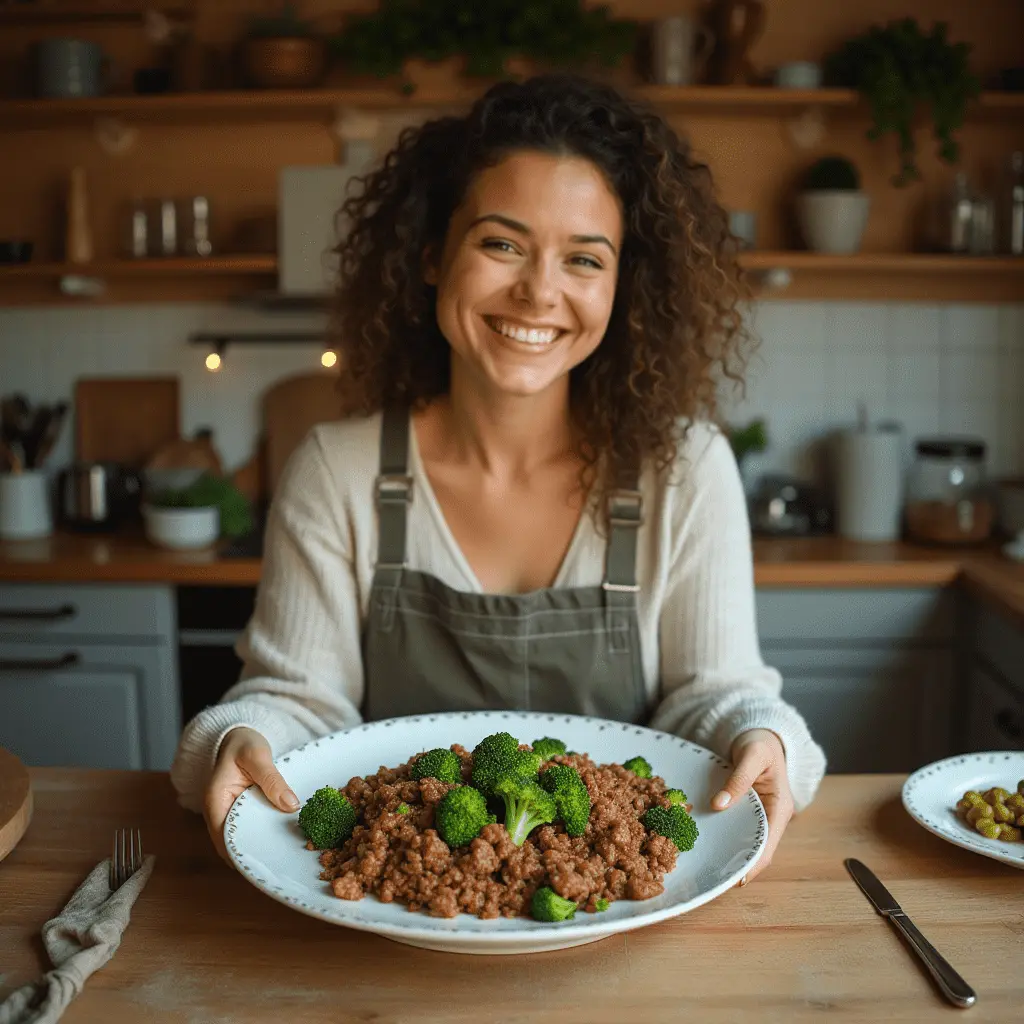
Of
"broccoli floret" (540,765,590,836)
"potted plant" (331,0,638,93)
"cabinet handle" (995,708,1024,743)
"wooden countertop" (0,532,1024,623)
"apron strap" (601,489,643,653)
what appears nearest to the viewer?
"broccoli floret" (540,765,590,836)

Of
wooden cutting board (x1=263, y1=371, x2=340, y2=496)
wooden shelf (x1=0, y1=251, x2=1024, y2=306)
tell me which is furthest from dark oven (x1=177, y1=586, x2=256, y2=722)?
wooden shelf (x1=0, y1=251, x2=1024, y2=306)

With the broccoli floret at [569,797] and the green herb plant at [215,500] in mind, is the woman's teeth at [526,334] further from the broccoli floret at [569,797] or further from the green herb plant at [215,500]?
the green herb plant at [215,500]

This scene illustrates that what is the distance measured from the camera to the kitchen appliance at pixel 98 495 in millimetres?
3127

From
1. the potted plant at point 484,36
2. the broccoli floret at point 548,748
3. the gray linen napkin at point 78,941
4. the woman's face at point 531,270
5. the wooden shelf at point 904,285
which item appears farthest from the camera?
the wooden shelf at point 904,285

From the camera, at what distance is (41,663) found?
2.81 m

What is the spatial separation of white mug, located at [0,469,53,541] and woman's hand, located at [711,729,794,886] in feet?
7.98

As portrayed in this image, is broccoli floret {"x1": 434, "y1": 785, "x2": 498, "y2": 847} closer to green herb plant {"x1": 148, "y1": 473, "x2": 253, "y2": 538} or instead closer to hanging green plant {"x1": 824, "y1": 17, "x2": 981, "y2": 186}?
green herb plant {"x1": 148, "y1": 473, "x2": 253, "y2": 538}

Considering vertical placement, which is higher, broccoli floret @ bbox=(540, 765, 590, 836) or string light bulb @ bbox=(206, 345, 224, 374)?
string light bulb @ bbox=(206, 345, 224, 374)

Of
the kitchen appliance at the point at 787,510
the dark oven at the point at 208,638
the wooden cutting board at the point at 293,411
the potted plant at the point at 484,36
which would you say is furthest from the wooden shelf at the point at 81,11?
the kitchen appliance at the point at 787,510

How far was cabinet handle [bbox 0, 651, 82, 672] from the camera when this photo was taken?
281 cm

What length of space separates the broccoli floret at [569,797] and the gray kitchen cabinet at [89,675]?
77.8 inches

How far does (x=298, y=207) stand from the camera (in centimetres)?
308

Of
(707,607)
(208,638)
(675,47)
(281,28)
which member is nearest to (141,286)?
(281,28)

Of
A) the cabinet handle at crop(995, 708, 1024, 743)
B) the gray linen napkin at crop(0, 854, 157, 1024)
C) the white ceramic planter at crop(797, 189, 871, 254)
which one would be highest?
the white ceramic planter at crop(797, 189, 871, 254)
